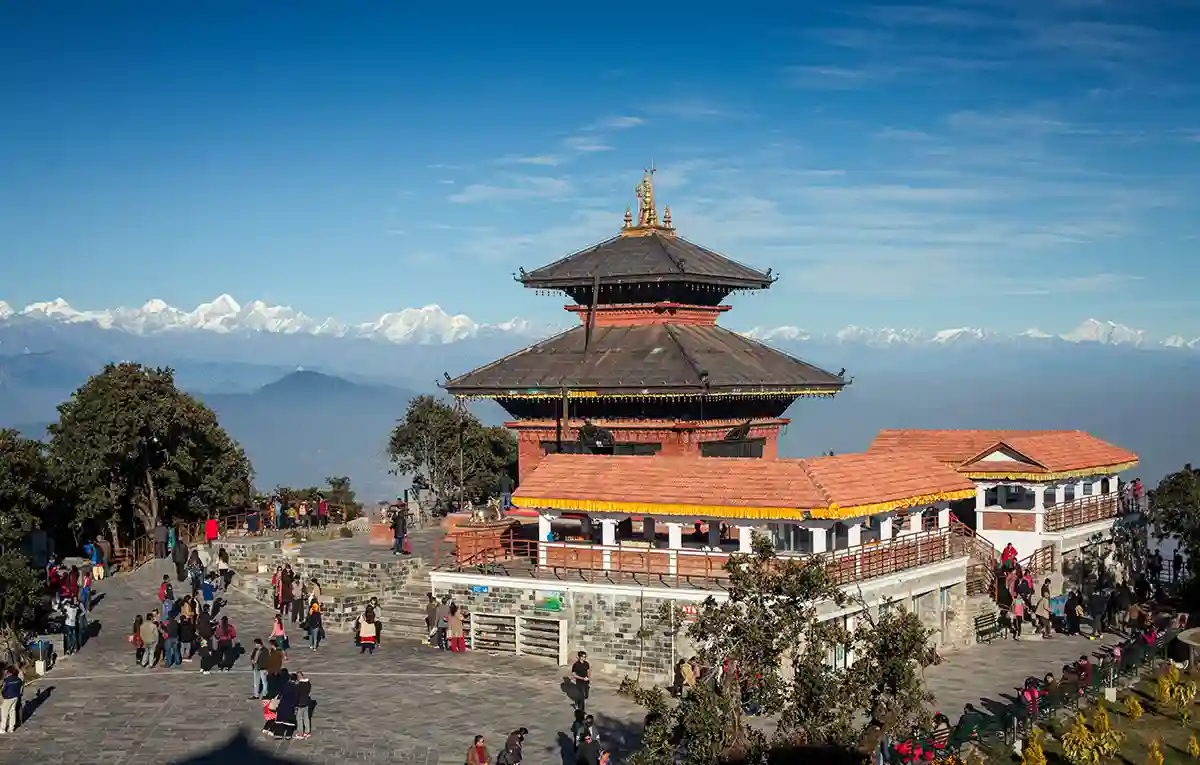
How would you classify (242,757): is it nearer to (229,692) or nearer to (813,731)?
(229,692)

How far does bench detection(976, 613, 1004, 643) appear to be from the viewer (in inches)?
1517

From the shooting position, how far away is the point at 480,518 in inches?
1662

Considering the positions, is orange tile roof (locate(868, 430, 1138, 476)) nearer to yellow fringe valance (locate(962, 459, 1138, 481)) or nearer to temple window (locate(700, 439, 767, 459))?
yellow fringe valance (locate(962, 459, 1138, 481))

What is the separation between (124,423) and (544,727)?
24034 millimetres

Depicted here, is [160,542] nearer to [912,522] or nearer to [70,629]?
[70,629]

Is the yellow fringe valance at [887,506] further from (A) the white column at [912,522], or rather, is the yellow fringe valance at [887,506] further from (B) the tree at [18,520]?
(B) the tree at [18,520]

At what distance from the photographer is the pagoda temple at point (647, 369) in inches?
1657

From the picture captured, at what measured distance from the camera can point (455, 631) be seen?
34312 millimetres

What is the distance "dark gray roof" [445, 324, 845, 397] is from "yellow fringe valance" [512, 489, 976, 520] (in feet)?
24.0

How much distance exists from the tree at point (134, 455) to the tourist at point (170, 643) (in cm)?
1344

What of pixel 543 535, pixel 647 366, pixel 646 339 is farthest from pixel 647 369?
pixel 543 535

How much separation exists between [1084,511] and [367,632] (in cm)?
2464

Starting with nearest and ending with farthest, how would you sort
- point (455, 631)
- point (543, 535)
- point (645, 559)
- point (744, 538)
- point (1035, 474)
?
point (744, 538), point (645, 559), point (455, 631), point (543, 535), point (1035, 474)

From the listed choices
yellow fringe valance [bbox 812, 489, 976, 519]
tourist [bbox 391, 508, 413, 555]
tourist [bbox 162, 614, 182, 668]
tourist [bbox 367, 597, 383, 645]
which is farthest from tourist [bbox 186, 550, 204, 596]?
yellow fringe valance [bbox 812, 489, 976, 519]
